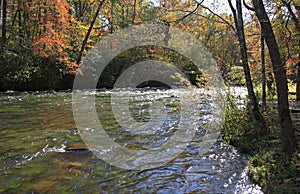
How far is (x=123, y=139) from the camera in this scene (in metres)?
5.68

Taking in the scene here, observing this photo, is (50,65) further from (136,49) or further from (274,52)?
(274,52)

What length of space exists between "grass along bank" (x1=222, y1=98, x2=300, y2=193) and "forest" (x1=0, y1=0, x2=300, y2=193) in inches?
0.5

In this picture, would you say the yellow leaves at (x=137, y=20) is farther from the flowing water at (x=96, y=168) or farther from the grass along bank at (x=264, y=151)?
the flowing water at (x=96, y=168)

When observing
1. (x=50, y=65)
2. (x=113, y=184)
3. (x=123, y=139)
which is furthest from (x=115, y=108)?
(x=50, y=65)

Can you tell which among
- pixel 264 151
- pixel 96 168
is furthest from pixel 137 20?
pixel 96 168

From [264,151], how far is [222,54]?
1258cm

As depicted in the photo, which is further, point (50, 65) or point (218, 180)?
point (50, 65)

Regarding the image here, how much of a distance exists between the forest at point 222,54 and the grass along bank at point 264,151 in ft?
0.04

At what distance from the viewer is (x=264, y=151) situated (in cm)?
429

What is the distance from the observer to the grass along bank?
325cm

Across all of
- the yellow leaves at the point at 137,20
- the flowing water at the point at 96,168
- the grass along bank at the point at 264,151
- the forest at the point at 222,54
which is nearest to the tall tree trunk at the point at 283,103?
the forest at the point at 222,54

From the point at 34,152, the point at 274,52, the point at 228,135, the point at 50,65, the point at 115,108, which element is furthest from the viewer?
the point at 50,65

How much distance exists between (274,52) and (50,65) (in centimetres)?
1596

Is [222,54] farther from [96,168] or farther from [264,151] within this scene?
[96,168]
